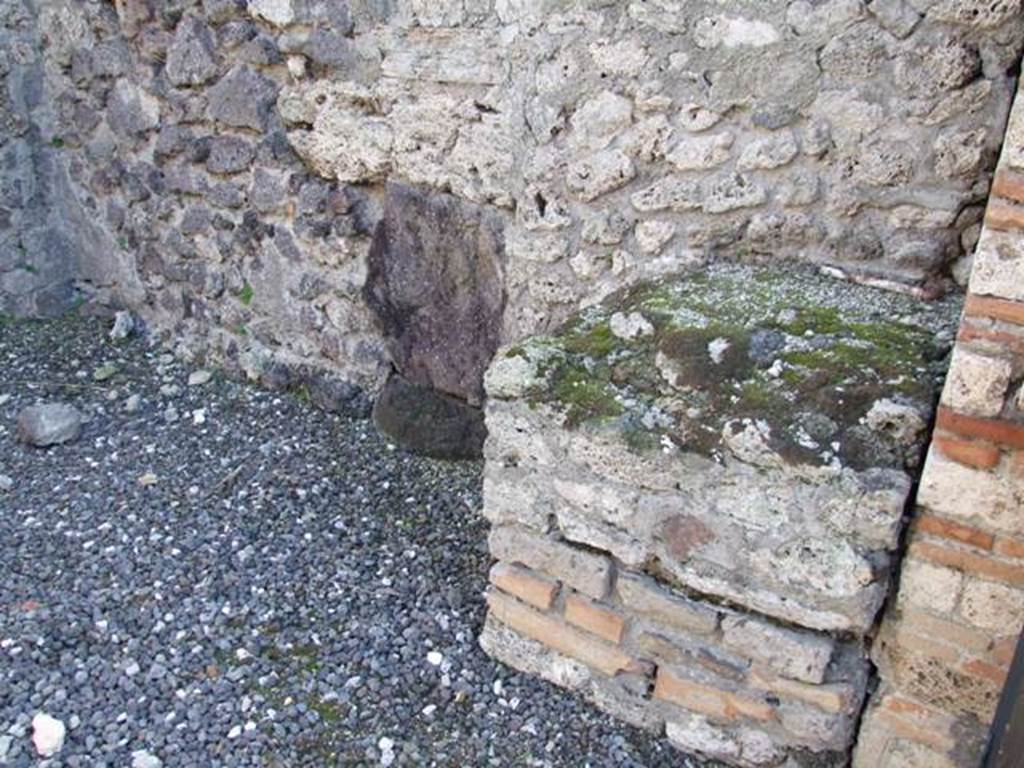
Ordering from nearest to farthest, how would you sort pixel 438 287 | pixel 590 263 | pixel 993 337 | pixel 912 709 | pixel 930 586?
pixel 993 337 < pixel 930 586 < pixel 912 709 < pixel 590 263 < pixel 438 287

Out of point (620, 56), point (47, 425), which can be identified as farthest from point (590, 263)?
point (47, 425)

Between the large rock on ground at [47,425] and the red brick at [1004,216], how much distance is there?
10.7 feet

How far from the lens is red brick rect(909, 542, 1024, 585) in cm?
193

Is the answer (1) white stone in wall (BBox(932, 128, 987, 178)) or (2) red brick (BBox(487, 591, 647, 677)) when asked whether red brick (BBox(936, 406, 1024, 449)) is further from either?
(2) red brick (BBox(487, 591, 647, 677))

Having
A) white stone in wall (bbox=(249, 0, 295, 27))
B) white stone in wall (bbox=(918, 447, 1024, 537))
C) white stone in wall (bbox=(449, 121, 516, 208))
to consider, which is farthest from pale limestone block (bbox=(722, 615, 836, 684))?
white stone in wall (bbox=(249, 0, 295, 27))

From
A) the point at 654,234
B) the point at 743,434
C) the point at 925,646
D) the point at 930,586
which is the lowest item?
the point at 925,646

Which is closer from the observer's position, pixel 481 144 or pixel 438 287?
pixel 481 144

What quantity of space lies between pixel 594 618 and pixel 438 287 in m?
1.49

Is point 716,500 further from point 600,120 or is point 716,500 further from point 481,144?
point 481,144

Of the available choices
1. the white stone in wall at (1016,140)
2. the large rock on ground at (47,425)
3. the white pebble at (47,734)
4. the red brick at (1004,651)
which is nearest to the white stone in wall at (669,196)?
the white stone in wall at (1016,140)

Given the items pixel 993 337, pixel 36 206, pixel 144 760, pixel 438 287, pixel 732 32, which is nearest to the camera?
pixel 993 337

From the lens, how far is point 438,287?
3492mm

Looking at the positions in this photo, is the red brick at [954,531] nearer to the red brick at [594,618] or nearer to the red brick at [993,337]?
the red brick at [993,337]

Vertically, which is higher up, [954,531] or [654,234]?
[654,234]
